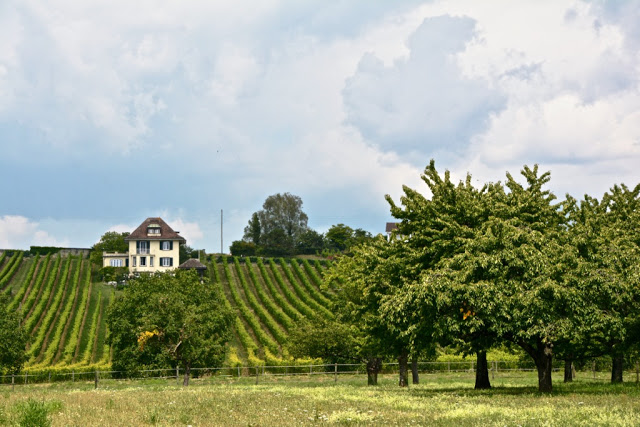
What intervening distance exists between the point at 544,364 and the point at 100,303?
3472 inches

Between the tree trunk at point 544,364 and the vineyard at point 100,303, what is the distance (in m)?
27.7

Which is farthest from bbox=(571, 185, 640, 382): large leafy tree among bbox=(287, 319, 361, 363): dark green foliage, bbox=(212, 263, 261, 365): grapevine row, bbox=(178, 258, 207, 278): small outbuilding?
bbox=(178, 258, 207, 278): small outbuilding

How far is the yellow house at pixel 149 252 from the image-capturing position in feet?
447

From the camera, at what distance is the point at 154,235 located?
13762cm

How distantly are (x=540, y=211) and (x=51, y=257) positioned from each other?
132 meters

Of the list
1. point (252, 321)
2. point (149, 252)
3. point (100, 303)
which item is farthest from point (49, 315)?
point (149, 252)

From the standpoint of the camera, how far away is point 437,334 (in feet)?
103

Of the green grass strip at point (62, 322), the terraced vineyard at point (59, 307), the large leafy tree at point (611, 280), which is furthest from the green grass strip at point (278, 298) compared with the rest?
the large leafy tree at point (611, 280)

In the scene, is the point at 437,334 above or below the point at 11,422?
above

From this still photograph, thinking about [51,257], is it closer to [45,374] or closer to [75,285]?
[75,285]

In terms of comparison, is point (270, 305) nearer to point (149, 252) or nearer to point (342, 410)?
point (149, 252)

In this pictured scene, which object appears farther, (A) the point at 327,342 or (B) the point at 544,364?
(A) the point at 327,342

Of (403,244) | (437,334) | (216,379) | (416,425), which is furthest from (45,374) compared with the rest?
(416,425)

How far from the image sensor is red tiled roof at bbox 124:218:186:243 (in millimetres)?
136625
